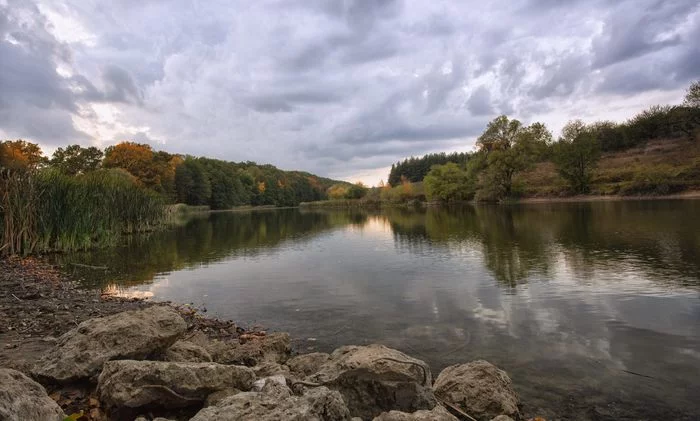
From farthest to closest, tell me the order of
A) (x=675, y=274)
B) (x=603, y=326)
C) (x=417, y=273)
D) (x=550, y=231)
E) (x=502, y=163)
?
(x=502, y=163)
(x=550, y=231)
(x=417, y=273)
(x=675, y=274)
(x=603, y=326)

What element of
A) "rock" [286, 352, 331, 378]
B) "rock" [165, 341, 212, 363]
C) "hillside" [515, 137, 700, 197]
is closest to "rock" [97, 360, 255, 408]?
"rock" [165, 341, 212, 363]

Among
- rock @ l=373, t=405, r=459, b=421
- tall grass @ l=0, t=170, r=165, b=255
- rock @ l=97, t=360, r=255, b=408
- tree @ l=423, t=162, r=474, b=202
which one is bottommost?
rock @ l=373, t=405, r=459, b=421

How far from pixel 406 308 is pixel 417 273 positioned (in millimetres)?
4989

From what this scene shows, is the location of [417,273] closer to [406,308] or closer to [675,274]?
[406,308]

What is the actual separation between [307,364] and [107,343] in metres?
2.74

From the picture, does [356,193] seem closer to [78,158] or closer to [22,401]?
[78,158]

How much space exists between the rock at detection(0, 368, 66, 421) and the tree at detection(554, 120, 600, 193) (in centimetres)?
7909

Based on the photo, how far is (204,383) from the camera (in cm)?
457

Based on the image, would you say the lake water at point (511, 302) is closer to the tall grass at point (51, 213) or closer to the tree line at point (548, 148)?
the tall grass at point (51, 213)

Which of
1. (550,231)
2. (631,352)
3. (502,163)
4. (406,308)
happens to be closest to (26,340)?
(406,308)

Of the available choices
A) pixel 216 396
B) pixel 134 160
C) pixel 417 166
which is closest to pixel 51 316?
pixel 216 396

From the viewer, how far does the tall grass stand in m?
19.4

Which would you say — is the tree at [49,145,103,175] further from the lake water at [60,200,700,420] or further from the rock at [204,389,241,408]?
the rock at [204,389,241,408]

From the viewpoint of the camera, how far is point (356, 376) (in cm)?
491
